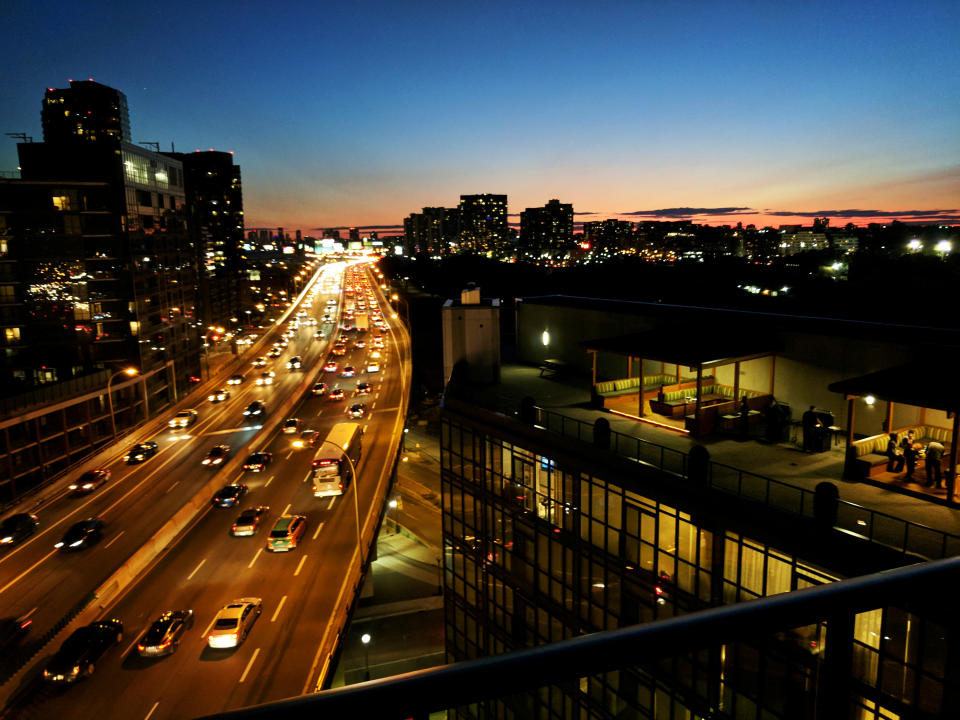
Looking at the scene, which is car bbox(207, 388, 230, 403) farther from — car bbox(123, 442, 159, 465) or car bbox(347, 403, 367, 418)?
car bbox(123, 442, 159, 465)

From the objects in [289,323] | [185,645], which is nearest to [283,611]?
[185,645]

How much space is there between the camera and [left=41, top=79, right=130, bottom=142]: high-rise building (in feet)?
511

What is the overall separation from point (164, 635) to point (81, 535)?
10756 millimetres

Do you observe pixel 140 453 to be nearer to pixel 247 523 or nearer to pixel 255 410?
pixel 255 410

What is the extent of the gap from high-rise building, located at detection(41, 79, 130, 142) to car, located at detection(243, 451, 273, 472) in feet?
507

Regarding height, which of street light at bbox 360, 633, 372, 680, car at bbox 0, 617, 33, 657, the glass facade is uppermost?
the glass facade

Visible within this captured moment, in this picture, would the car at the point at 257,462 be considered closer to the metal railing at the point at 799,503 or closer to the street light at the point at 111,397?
the street light at the point at 111,397

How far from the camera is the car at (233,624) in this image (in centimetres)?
1925

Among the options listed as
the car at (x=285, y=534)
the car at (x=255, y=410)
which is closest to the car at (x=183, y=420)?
the car at (x=255, y=410)

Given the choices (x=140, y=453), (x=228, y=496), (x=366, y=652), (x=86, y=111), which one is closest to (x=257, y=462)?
(x=228, y=496)

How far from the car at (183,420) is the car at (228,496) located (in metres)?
17.7

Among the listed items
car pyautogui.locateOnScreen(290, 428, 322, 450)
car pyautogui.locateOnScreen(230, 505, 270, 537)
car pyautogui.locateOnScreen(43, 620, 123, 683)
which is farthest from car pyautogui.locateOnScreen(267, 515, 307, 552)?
car pyautogui.locateOnScreen(290, 428, 322, 450)

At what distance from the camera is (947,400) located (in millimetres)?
12297

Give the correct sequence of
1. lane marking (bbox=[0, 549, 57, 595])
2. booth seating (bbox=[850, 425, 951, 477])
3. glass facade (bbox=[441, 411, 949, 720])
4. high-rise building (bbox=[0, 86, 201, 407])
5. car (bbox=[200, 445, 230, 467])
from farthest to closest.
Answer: high-rise building (bbox=[0, 86, 201, 407]) < car (bbox=[200, 445, 230, 467]) < lane marking (bbox=[0, 549, 57, 595]) < booth seating (bbox=[850, 425, 951, 477]) < glass facade (bbox=[441, 411, 949, 720])
